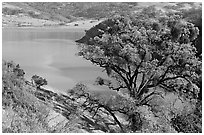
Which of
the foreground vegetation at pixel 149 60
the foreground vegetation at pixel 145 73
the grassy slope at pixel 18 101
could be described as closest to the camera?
the grassy slope at pixel 18 101

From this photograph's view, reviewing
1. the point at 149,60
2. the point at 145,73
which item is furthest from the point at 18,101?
the point at 149,60

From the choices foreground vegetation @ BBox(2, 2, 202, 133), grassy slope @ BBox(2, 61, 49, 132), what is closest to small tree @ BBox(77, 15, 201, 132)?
foreground vegetation @ BBox(2, 2, 202, 133)

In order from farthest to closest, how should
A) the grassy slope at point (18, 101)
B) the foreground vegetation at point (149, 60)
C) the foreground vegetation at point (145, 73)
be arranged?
the foreground vegetation at point (149, 60) < the foreground vegetation at point (145, 73) < the grassy slope at point (18, 101)

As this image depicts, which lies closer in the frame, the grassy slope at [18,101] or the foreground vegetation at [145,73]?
the grassy slope at [18,101]

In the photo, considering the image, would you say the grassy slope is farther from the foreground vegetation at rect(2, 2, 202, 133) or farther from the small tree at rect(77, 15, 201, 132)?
the small tree at rect(77, 15, 201, 132)

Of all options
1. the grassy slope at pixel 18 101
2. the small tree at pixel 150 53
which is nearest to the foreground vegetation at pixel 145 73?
the small tree at pixel 150 53

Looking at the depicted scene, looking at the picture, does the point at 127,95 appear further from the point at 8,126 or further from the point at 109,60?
the point at 8,126

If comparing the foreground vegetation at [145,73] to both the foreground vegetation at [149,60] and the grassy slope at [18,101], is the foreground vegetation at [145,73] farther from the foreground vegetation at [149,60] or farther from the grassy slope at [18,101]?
the grassy slope at [18,101]

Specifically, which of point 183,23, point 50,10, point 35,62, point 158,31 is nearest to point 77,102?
point 158,31

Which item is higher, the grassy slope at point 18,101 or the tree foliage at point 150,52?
the tree foliage at point 150,52
